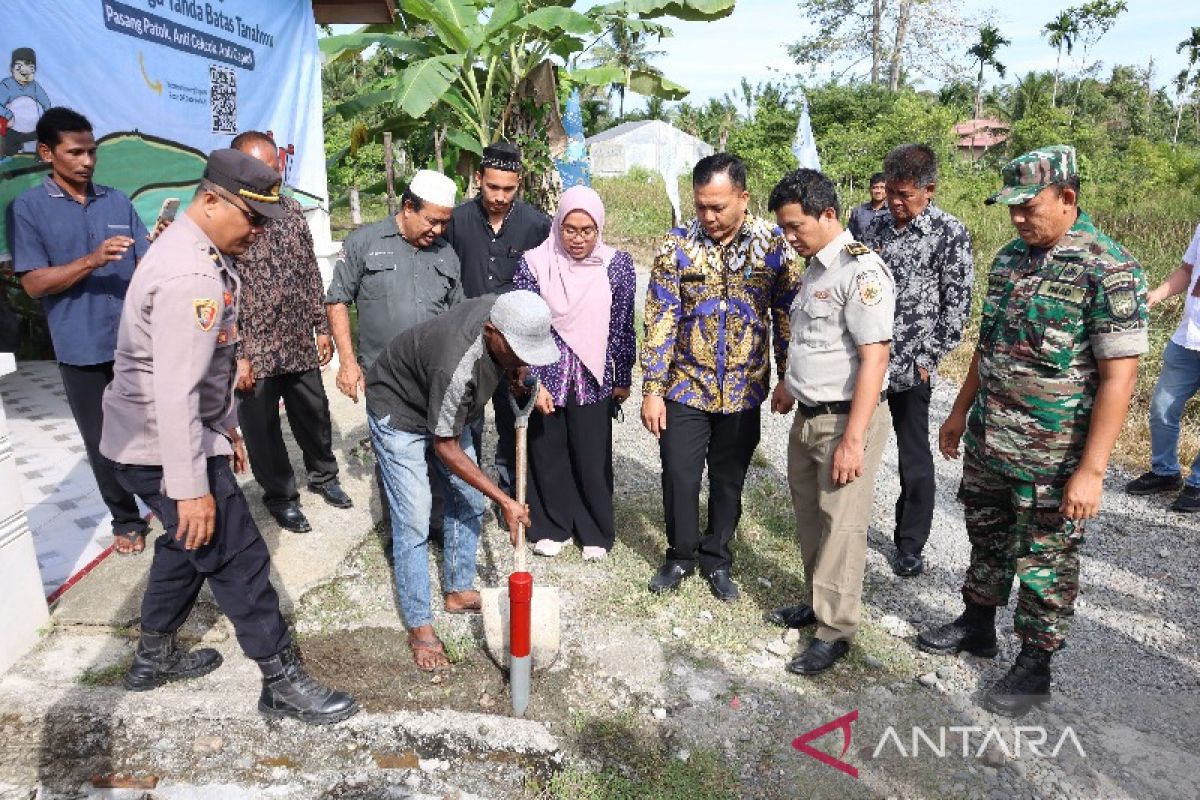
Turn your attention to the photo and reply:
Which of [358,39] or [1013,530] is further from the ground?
[358,39]

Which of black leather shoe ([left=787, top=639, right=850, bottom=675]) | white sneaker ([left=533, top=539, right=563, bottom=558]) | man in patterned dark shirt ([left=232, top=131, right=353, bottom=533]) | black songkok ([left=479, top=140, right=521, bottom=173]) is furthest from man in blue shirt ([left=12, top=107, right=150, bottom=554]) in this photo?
black leather shoe ([left=787, top=639, right=850, bottom=675])

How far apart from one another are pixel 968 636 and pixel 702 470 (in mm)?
1220

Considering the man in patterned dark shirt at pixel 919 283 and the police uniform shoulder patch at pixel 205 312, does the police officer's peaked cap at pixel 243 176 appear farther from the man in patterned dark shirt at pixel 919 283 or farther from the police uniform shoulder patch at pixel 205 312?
the man in patterned dark shirt at pixel 919 283

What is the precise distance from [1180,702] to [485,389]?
274cm

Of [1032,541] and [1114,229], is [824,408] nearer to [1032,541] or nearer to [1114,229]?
[1032,541]

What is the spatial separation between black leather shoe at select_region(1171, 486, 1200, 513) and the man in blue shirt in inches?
213

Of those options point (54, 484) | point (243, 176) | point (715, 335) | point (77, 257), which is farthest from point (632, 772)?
point (54, 484)

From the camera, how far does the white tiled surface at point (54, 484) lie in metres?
3.54

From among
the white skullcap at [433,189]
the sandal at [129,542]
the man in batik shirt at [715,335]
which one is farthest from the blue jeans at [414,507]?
the sandal at [129,542]

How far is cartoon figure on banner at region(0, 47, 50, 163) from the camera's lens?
12.8ft

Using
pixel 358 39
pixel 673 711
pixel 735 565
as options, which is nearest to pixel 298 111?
pixel 358 39

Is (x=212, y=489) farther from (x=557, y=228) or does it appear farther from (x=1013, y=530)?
(x=1013, y=530)

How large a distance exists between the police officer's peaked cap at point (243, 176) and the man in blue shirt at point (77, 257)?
4.00ft

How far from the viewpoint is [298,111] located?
259 inches
